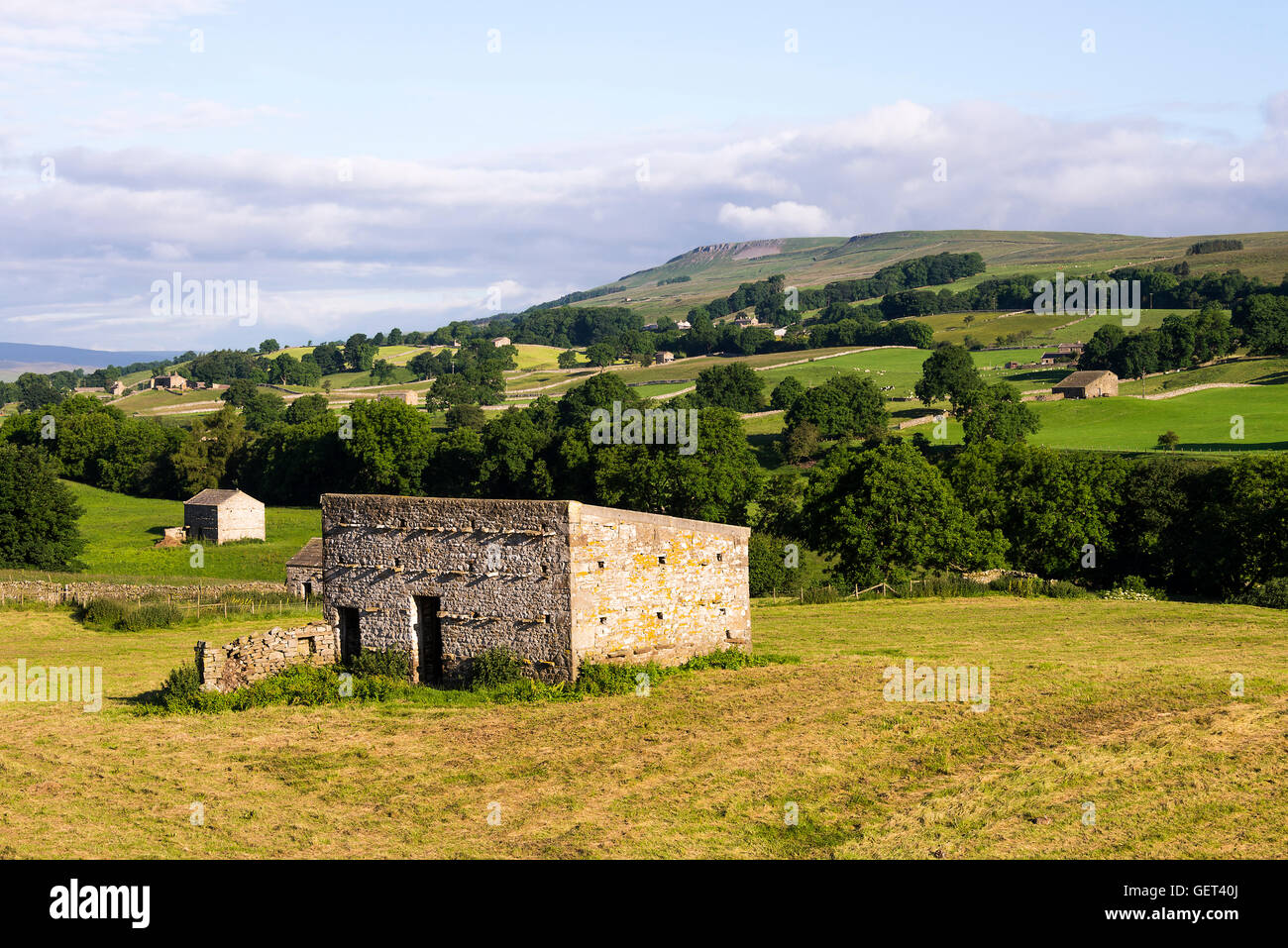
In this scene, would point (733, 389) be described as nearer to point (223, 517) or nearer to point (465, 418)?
point (465, 418)

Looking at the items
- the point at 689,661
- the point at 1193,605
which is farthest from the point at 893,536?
the point at 689,661

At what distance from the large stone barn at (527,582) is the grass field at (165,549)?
96.7 feet

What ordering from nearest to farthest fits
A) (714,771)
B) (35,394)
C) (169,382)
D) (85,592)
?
1. (714,771)
2. (85,592)
3. (35,394)
4. (169,382)

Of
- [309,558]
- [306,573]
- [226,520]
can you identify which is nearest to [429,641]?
[306,573]

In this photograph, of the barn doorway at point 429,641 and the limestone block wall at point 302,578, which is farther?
the limestone block wall at point 302,578

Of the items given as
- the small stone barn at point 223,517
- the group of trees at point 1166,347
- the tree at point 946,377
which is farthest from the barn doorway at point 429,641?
the group of trees at point 1166,347

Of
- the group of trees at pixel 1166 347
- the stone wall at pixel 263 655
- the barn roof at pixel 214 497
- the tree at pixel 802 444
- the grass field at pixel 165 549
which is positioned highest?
the group of trees at pixel 1166 347

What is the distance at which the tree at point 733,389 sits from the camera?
114 m

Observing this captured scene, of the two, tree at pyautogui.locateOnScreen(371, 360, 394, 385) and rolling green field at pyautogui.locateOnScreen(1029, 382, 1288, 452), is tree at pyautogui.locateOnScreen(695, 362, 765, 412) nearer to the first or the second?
rolling green field at pyautogui.locateOnScreen(1029, 382, 1288, 452)

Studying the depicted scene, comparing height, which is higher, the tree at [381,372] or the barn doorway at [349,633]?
the tree at [381,372]

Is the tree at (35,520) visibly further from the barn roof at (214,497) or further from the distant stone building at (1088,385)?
the distant stone building at (1088,385)

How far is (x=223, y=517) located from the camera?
7262cm

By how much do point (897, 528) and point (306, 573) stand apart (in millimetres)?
27792
